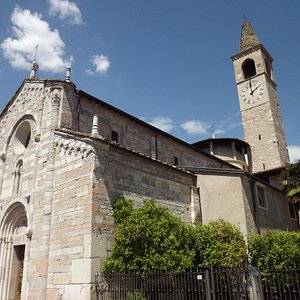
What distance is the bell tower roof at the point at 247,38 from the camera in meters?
36.6

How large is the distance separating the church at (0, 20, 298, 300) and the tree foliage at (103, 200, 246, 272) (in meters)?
0.51

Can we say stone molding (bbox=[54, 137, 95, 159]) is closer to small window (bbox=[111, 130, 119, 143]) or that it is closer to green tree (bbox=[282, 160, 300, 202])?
small window (bbox=[111, 130, 119, 143])

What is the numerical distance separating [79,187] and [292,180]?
14.0 meters

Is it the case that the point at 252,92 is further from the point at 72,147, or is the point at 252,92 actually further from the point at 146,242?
the point at 146,242

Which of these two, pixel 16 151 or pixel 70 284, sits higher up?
pixel 16 151

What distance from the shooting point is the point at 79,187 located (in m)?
11.4

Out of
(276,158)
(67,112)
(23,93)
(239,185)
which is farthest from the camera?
(276,158)

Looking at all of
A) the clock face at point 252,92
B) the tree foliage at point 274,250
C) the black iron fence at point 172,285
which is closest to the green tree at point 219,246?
the tree foliage at point 274,250

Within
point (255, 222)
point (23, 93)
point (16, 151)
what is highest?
point (23, 93)

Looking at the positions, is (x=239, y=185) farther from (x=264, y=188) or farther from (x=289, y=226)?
(x=289, y=226)

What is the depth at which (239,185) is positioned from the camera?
1511 centimetres

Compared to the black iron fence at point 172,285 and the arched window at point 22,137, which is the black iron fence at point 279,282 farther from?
the arched window at point 22,137

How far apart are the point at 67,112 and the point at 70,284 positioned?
280 inches

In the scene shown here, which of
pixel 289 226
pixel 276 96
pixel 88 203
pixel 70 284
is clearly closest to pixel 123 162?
pixel 88 203
